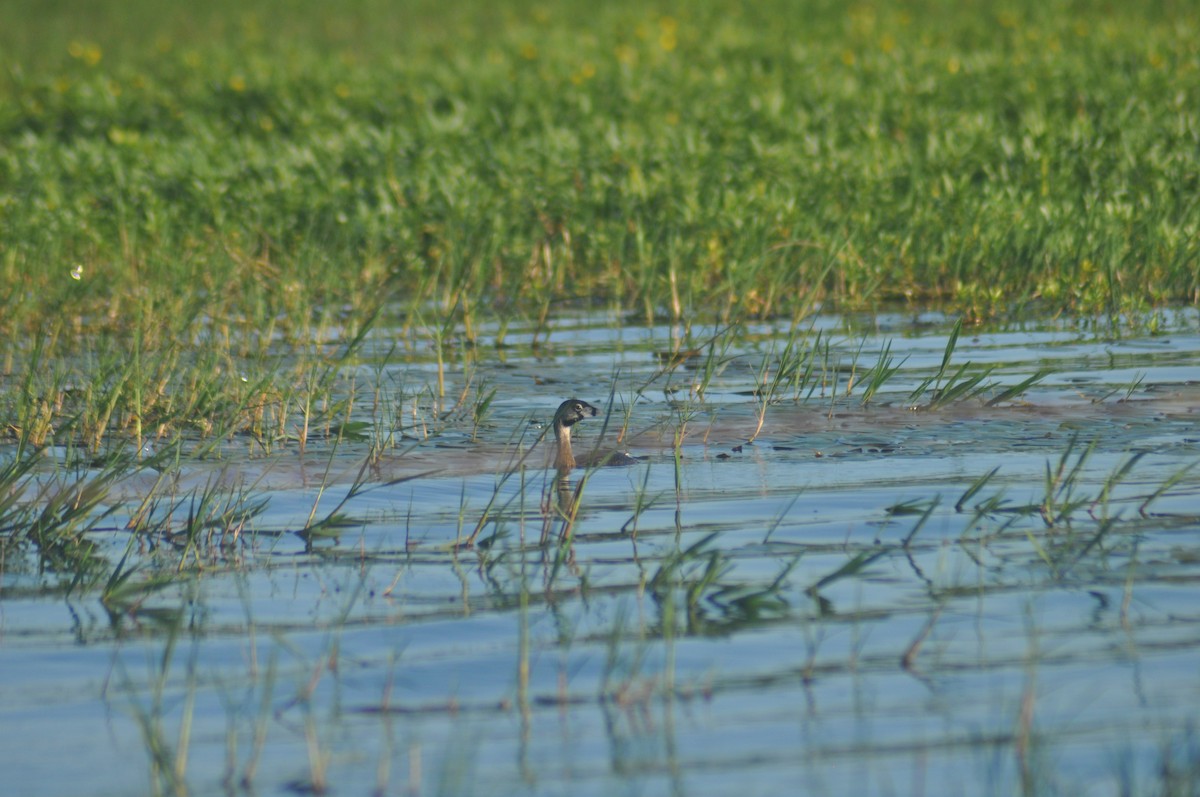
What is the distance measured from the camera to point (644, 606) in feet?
15.7

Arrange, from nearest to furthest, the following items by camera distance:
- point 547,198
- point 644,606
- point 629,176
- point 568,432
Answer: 1. point 644,606
2. point 568,432
3. point 547,198
4. point 629,176

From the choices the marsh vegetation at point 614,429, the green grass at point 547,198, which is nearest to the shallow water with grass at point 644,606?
the marsh vegetation at point 614,429

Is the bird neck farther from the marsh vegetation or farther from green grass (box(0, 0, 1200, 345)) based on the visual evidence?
green grass (box(0, 0, 1200, 345))

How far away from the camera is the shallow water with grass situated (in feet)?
12.2

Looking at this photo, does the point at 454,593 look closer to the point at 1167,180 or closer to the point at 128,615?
the point at 128,615

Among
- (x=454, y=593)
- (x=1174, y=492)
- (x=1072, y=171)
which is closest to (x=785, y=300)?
(x=1072, y=171)

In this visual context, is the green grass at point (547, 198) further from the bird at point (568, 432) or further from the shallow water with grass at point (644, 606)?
the bird at point (568, 432)

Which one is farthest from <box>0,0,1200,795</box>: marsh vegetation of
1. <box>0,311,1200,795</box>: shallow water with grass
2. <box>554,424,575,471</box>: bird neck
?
<box>554,424,575,471</box>: bird neck

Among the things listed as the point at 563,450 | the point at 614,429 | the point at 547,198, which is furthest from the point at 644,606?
the point at 547,198

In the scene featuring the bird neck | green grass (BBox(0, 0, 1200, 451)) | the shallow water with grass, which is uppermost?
green grass (BBox(0, 0, 1200, 451))

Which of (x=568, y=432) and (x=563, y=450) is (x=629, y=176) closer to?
(x=568, y=432)

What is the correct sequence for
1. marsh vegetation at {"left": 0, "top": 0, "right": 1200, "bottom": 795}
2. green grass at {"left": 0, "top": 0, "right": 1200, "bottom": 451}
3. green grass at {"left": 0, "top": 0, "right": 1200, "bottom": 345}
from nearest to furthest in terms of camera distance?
marsh vegetation at {"left": 0, "top": 0, "right": 1200, "bottom": 795}
green grass at {"left": 0, "top": 0, "right": 1200, "bottom": 451}
green grass at {"left": 0, "top": 0, "right": 1200, "bottom": 345}

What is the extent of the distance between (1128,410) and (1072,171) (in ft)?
15.9

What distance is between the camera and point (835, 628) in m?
4.54
